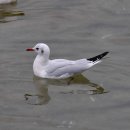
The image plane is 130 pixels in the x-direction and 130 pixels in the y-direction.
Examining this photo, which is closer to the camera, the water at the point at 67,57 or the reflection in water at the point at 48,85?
the water at the point at 67,57

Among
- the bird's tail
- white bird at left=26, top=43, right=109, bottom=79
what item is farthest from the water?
the bird's tail

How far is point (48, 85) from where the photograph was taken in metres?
11.8

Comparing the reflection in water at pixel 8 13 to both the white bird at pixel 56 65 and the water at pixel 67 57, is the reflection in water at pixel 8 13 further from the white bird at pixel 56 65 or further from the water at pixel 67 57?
the white bird at pixel 56 65

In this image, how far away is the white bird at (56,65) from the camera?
11.8 metres

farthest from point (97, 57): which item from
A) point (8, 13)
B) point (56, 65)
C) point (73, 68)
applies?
point (8, 13)

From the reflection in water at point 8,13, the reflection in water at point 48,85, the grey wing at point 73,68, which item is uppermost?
the reflection in water at point 8,13

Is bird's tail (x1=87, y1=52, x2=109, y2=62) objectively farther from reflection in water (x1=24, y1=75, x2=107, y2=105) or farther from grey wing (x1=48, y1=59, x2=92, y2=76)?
reflection in water (x1=24, y1=75, x2=107, y2=105)

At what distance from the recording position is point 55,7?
15.9m

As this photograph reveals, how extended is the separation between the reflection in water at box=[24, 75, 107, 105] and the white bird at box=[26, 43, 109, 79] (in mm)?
97

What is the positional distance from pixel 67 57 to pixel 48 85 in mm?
1137

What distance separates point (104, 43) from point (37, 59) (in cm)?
210

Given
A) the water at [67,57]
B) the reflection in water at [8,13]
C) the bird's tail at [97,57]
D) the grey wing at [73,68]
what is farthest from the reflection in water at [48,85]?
the reflection in water at [8,13]

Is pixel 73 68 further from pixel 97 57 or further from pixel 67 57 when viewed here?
pixel 67 57

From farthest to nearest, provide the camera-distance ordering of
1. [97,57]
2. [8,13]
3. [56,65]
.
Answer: [8,13] < [97,57] < [56,65]
